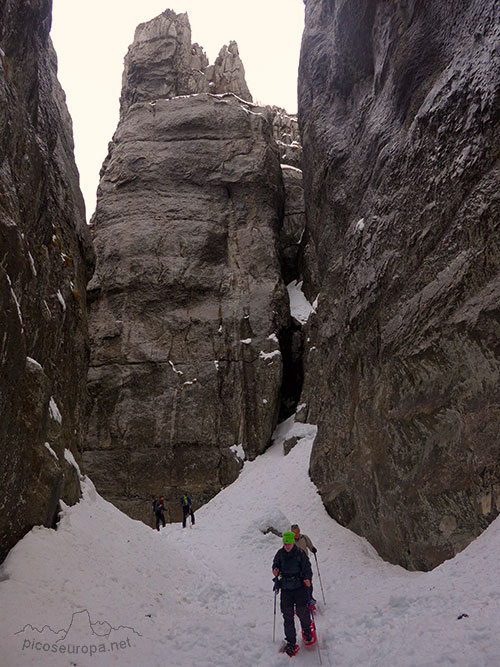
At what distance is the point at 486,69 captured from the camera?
33.2 ft

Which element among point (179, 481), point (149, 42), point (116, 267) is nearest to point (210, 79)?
point (149, 42)

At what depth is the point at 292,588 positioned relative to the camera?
7227 mm

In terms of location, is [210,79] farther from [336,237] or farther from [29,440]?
[29,440]

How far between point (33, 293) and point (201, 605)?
7.40m

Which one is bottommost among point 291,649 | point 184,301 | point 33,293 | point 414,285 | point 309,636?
point 291,649

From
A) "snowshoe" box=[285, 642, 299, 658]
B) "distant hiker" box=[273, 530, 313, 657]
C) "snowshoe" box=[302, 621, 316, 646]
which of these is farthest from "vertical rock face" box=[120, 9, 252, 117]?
"snowshoe" box=[285, 642, 299, 658]

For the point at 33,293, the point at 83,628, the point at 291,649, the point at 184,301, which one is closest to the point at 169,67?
the point at 184,301

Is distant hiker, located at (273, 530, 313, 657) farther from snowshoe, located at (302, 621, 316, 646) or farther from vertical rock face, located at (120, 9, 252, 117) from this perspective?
vertical rock face, located at (120, 9, 252, 117)

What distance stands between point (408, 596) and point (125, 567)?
5.61 metres

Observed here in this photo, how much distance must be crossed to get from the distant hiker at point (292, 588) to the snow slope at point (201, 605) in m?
0.29

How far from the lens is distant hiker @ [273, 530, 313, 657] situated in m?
7.06

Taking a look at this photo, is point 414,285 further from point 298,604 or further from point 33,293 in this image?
point 33,293

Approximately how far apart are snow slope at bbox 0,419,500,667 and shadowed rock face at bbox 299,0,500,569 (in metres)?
1.60

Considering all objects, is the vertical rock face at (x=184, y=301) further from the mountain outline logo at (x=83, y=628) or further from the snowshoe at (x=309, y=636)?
the snowshoe at (x=309, y=636)
